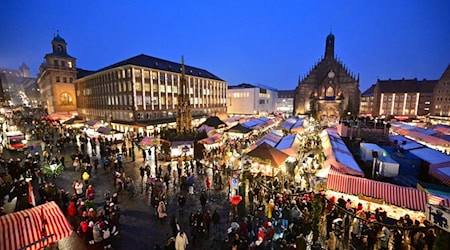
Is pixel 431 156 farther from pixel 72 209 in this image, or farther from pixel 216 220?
pixel 72 209

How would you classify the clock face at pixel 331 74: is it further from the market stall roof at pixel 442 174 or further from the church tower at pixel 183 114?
the church tower at pixel 183 114

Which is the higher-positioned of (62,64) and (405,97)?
(62,64)

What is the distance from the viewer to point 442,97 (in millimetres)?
54438

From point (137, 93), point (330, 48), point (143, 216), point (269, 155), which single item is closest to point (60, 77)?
point (137, 93)

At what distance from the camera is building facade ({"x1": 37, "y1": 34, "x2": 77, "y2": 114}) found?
49109 millimetres

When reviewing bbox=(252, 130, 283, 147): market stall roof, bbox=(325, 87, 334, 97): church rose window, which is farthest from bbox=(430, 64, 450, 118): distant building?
bbox=(252, 130, 283, 147): market stall roof

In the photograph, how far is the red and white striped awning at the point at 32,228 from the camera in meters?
6.00

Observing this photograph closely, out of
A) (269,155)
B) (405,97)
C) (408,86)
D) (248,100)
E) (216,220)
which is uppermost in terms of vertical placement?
(408,86)

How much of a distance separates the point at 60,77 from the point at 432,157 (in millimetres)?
69554

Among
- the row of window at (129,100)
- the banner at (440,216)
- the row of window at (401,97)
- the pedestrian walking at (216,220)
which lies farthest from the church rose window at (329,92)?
the banner at (440,216)

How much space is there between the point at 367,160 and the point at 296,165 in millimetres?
6485

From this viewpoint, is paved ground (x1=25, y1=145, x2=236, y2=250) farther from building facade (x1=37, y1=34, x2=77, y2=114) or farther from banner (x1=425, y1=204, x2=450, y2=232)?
building facade (x1=37, y1=34, x2=77, y2=114)

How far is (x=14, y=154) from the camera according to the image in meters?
21.9

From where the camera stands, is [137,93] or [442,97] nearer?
[137,93]
